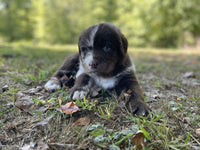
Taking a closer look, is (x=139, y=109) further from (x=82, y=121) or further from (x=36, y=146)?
(x=36, y=146)

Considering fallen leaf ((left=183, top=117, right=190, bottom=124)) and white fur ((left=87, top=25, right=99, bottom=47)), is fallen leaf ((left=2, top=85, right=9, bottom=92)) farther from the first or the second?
fallen leaf ((left=183, top=117, right=190, bottom=124))

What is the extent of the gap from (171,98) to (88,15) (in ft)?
74.4

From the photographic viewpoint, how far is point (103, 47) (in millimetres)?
2891

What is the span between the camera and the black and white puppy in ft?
→ 9.30

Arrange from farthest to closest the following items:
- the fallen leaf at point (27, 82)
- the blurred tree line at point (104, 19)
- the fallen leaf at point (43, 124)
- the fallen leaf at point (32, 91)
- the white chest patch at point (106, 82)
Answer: the blurred tree line at point (104, 19), the fallen leaf at point (27, 82), the white chest patch at point (106, 82), the fallen leaf at point (32, 91), the fallen leaf at point (43, 124)

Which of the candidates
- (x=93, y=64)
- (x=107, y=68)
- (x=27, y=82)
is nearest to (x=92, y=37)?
(x=93, y=64)

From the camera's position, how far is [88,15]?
2412 cm

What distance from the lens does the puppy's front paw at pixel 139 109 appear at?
8.06ft

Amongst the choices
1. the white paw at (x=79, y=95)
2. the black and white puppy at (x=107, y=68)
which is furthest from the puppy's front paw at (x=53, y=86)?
the white paw at (x=79, y=95)

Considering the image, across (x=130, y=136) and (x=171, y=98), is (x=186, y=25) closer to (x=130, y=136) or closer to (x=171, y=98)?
(x=171, y=98)

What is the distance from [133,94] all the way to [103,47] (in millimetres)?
875

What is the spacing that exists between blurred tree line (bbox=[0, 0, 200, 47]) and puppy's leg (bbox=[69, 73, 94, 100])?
51.7 feet

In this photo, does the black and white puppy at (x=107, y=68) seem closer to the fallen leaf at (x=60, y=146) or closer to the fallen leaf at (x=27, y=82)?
the fallen leaf at (x=27, y=82)

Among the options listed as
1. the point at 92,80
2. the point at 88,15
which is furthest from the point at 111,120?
the point at 88,15
